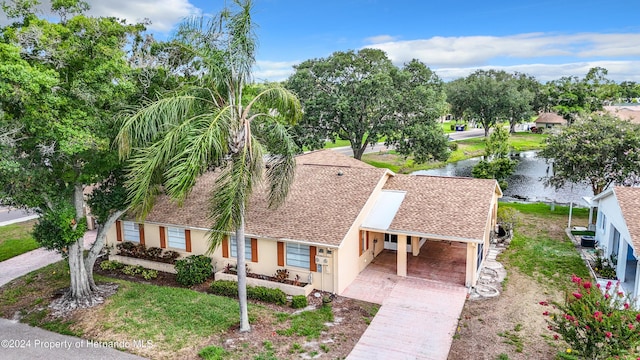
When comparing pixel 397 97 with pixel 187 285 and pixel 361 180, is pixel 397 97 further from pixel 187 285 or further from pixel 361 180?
pixel 187 285

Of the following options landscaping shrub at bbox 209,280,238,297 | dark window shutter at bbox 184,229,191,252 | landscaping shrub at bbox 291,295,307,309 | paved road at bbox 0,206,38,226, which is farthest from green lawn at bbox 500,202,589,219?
paved road at bbox 0,206,38,226

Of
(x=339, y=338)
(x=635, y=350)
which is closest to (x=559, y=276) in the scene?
(x=635, y=350)

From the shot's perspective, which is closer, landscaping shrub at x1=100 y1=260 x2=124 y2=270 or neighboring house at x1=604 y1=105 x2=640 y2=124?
landscaping shrub at x1=100 y1=260 x2=124 y2=270

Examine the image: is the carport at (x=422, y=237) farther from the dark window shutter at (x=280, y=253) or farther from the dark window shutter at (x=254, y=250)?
the dark window shutter at (x=254, y=250)

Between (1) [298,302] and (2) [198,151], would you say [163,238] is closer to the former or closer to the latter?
(1) [298,302]

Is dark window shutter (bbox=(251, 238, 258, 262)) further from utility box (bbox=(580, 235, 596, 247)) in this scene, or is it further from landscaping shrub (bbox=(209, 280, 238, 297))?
utility box (bbox=(580, 235, 596, 247))

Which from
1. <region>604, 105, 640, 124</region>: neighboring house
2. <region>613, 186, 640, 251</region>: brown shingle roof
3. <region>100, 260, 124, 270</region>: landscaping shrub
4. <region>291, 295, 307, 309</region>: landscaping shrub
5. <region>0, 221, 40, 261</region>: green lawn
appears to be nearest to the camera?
<region>291, 295, 307, 309</region>: landscaping shrub

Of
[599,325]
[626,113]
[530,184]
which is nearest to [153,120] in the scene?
[599,325]
